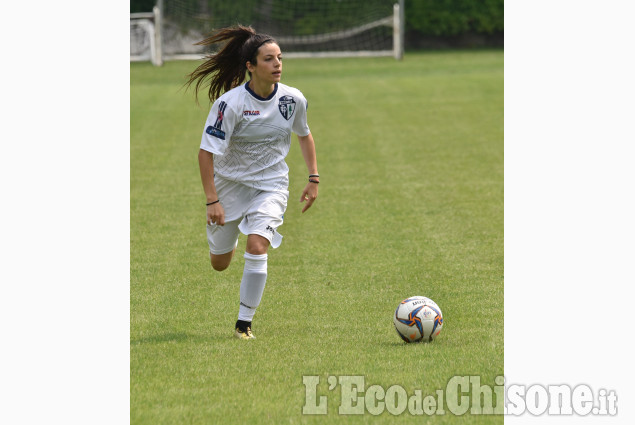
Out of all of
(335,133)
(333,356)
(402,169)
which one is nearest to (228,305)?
(333,356)

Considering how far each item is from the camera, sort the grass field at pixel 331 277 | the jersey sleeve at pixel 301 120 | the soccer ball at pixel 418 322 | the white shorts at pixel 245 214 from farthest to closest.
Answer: the jersey sleeve at pixel 301 120 < the white shorts at pixel 245 214 < the soccer ball at pixel 418 322 < the grass field at pixel 331 277

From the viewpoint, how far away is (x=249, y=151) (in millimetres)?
7223

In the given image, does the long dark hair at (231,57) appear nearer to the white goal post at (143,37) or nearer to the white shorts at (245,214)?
the white shorts at (245,214)

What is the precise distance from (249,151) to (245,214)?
499mm

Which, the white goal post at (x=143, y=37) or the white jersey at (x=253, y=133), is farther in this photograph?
the white goal post at (x=143, y=37)

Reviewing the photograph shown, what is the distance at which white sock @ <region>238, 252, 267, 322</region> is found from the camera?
6.93 m

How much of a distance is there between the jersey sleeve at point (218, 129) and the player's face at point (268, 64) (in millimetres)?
353

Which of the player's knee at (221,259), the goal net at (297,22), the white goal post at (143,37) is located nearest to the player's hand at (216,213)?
the player's knee at (221,259)

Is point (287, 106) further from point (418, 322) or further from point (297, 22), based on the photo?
point (297, 22)

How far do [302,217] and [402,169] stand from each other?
13.2 ft

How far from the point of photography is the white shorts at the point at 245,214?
23.1 ft

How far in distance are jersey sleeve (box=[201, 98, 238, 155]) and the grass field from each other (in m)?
1.45

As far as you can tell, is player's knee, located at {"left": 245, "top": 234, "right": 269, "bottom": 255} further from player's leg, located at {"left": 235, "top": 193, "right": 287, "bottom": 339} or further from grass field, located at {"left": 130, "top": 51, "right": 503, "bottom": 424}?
grass field, located at {"left": 130, "top": 51, "right": 503, "bottom": 424}

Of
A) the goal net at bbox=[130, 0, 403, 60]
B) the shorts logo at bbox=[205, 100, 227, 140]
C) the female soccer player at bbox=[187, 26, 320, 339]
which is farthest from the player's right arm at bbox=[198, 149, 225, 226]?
the goal net at bbox=[130, 0, 403, 60]
